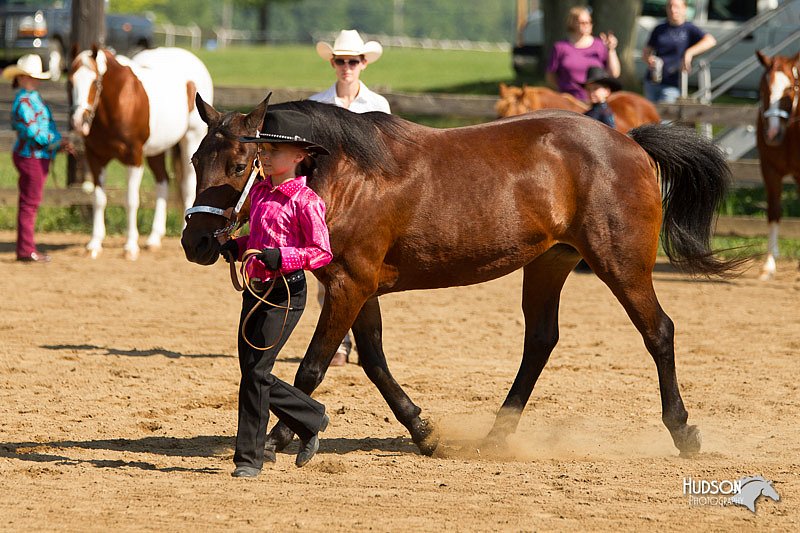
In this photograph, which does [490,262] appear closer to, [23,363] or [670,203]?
[670,203]

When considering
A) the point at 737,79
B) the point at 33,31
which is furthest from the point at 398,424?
the point at 33,31

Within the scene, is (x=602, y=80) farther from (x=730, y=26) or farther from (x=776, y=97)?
(x=730, y=26)

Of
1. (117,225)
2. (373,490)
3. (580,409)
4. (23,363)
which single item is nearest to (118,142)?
(117,225)

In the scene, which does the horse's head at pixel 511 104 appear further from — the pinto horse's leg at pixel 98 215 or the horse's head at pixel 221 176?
the horse's head at pixel 221 176

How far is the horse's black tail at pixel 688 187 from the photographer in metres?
6.09

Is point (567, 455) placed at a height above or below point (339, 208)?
below

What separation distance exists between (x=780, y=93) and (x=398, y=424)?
251 inches

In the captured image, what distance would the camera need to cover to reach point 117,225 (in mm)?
13992

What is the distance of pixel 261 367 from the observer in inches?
201

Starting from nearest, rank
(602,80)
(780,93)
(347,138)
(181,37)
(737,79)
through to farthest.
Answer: (347,138) → (602,80) → (780,93) → (737,79) → (181,37)

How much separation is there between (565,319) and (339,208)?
15.2 ft

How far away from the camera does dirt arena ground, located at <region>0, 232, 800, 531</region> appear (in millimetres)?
4660

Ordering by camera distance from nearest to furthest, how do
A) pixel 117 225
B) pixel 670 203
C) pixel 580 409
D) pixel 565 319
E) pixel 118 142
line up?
pixel 670 203 < pixel 580 409 < pixel 565 319 < pixel 118 142 < pixel 117 225

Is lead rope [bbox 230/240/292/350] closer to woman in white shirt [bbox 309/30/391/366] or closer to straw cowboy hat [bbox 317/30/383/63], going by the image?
woman in white shirt [bbox 309/30/391/366]
